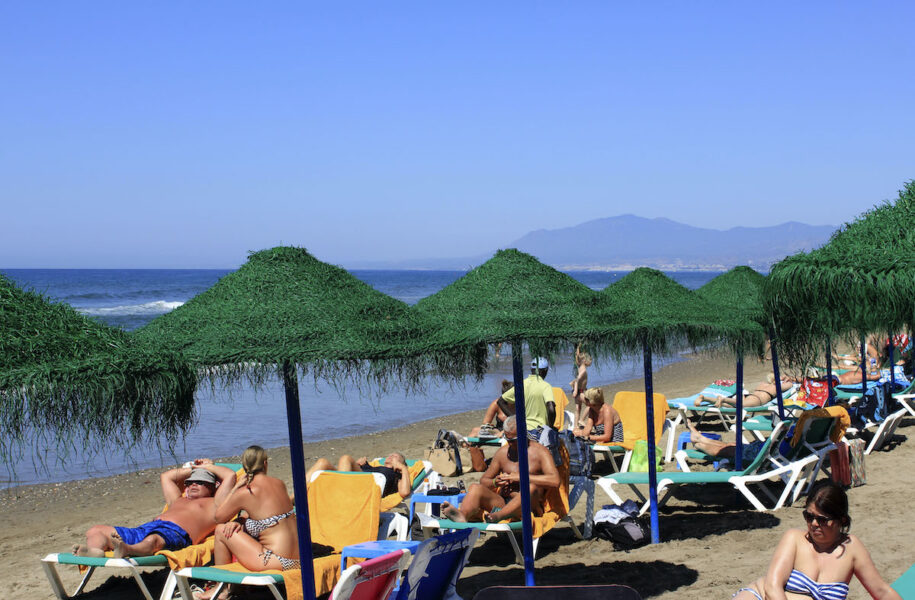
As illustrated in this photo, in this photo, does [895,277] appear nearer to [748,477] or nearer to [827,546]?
[748,477]

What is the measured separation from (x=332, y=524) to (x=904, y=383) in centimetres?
871

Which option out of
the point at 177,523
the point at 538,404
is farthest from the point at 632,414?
the point at 177,523

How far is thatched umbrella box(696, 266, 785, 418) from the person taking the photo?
680cm

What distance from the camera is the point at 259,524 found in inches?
199

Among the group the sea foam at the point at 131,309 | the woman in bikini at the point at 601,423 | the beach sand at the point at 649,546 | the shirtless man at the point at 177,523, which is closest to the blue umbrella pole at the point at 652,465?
the beach sand at the point at 649,546

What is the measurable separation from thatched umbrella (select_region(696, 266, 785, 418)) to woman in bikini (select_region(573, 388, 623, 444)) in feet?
4.77

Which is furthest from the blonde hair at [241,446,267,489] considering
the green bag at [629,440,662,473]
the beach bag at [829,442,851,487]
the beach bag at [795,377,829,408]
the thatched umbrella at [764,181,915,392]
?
the beach bag at [795,377,829,408]

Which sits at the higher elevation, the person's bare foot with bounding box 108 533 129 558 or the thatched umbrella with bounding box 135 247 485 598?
the thatched umbrella with bounding box 135 247 485 598

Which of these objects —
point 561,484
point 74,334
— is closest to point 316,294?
point 74,334

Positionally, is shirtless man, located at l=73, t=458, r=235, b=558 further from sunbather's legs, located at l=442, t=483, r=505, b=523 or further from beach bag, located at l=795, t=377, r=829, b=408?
beach bag, located at l=795, t=377, r=829, b=408

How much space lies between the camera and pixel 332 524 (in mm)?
5867

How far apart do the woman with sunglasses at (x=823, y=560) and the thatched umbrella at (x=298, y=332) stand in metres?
1.73

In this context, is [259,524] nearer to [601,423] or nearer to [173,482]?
[173,482]

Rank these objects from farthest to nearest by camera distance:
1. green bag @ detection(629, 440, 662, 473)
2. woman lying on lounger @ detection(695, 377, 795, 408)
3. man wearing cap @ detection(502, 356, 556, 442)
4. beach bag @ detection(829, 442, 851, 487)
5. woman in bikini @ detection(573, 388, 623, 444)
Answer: woman lying on lounger @ detection(695, 377, 795, 408) → man wearing cap @ detection(502, 356, 556, 442) → woman in bikini @ detection(573, 388, 623, 444) → green bag @ detection(629, 440, 662, 473) → beach bag @ detection(829, 442, 851, 487)
